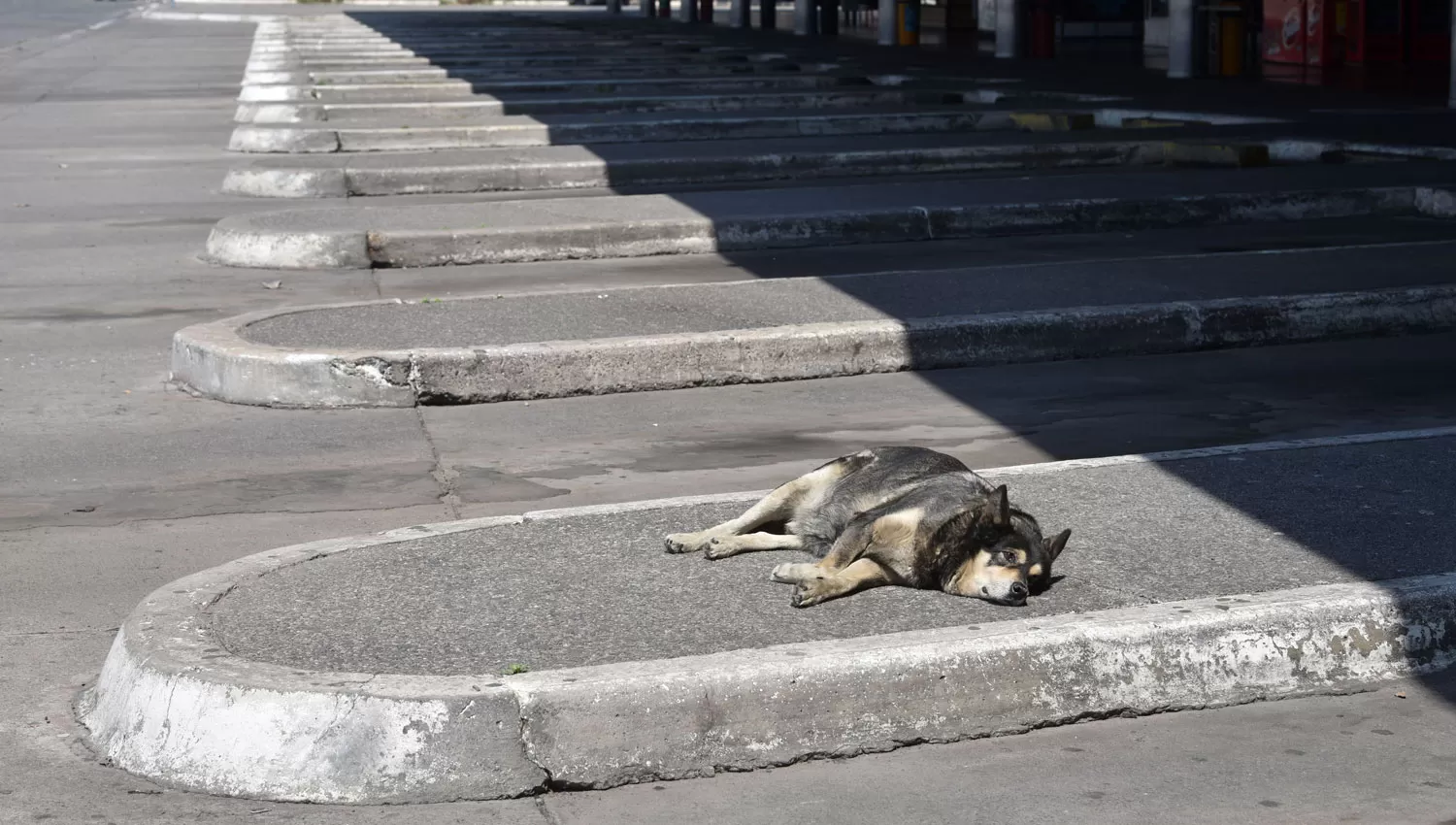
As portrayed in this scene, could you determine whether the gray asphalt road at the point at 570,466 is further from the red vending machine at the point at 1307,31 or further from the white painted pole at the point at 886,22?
the white painted pole at the point at 886,22

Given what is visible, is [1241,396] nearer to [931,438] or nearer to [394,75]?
[931,438]

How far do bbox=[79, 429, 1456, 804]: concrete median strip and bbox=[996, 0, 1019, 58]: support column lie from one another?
31323 mm

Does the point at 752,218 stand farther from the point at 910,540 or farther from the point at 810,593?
the point at 810,593

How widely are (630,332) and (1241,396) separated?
314 cm

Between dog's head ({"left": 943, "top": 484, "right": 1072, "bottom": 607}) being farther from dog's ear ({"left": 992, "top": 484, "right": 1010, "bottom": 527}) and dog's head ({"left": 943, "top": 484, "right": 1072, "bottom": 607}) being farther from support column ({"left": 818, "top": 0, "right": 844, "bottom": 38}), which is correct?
support column ({"left": 818, "top": 0, "right": 844, "bottom": 38})

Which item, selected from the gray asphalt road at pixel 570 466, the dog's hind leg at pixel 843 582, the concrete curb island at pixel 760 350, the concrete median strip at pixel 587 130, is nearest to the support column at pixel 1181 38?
the concrete median strip at pixel 587 130

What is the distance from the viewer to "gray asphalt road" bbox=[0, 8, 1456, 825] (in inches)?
177

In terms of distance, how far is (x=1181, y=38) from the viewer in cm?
2838

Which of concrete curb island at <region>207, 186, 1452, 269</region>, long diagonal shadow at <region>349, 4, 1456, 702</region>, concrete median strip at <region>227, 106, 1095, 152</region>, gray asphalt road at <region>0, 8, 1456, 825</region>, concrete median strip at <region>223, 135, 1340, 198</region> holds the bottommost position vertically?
gray asphalt road at <region>0, 8, 1456, 825</region>

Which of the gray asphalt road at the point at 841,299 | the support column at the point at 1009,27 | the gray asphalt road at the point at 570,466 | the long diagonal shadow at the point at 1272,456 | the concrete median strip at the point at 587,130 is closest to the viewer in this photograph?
the gray asphalt road at the point at 570,466

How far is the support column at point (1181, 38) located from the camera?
2827 cm

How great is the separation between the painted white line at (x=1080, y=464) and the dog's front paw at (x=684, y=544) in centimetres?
47

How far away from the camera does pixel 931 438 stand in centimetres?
840

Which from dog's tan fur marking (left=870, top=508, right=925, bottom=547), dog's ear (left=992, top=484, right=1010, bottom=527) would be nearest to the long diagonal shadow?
dog's ear (left=992, top=484, right=1010, bottom=527)
